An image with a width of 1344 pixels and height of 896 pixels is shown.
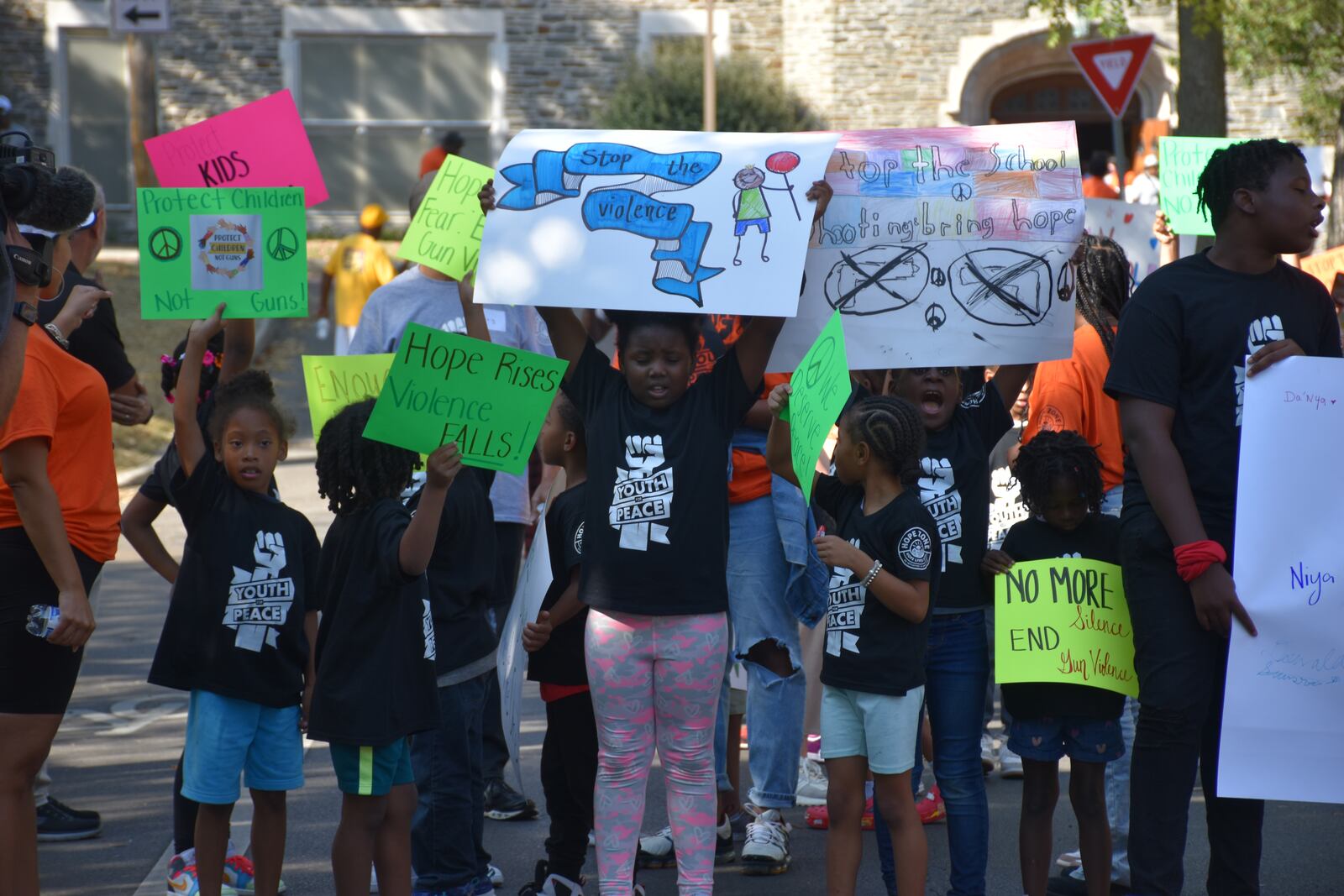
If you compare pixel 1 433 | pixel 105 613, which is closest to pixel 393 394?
pixel 1 433

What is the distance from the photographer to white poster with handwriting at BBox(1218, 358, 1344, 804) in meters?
3.57

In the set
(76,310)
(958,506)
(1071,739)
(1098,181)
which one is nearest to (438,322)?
(76,310)

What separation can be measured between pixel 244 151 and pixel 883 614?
8.58 feet

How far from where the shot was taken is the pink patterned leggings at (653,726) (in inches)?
151

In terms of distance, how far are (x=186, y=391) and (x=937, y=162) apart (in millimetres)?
2143

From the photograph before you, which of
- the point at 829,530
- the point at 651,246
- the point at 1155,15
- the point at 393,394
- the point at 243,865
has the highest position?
the point at 1155,15

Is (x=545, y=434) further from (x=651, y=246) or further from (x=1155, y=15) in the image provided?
(x=1155, y=15)

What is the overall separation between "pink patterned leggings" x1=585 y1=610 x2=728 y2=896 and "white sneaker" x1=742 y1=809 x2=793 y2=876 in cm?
72

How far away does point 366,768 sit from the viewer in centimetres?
377

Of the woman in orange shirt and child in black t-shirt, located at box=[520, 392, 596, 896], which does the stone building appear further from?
the woman in orange shirt

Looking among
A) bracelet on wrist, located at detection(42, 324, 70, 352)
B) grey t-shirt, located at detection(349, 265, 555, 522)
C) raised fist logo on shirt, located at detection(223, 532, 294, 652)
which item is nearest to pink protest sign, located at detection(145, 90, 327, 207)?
grey t-shirt, located at detection(349, 265, 555, 522)

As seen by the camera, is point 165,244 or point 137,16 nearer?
point 165,244

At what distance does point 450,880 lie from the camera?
13.6 ft

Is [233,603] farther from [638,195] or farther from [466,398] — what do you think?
[638,195]
